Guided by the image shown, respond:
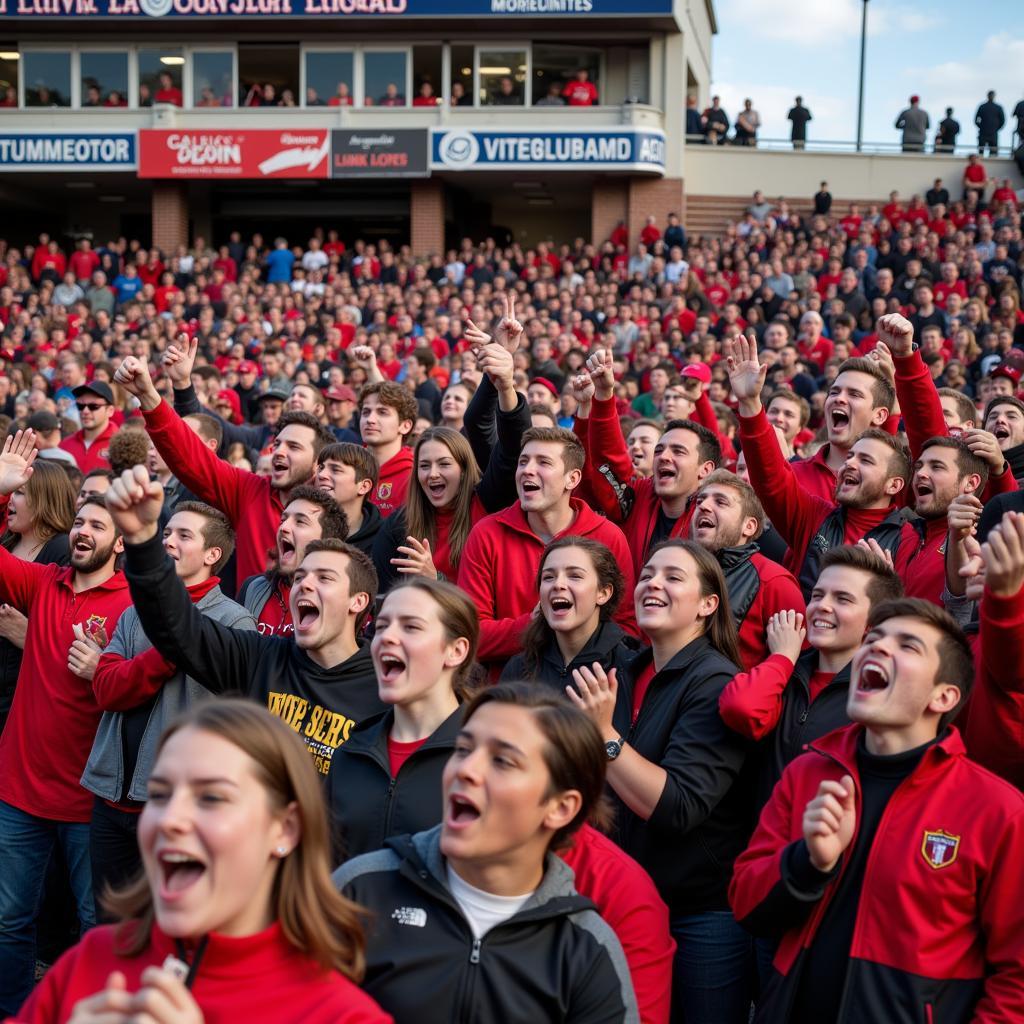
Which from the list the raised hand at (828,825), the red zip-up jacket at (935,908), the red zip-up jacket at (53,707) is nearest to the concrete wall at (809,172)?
the red zip-up jacket at (53,707)

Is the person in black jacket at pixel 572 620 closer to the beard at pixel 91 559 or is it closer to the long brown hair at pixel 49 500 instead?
the beard at pixel 91 559

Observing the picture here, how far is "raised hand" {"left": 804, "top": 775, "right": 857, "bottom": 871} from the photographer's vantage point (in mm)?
2920

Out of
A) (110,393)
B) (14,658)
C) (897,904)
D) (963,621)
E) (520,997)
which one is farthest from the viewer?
(110,393)

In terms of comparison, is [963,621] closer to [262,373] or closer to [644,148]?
[262,373]

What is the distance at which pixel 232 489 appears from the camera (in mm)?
6324

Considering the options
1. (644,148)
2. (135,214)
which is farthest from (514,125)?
(135,214)

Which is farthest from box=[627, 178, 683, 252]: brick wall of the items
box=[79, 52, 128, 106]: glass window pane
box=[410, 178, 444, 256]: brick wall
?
box=[79, 52, 128, 106]: glass window pane

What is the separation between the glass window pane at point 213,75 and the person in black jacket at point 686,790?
26050 mm

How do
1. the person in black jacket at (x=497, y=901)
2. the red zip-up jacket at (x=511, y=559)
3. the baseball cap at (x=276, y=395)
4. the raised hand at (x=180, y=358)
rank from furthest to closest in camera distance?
the baseball cap at (x=276, y=395)
the raised hand at (x=180, y=358)
the red zip-up jacket at (x=511, y=559)
the person in black jacket at (x=497, y=901)

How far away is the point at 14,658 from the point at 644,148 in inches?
879

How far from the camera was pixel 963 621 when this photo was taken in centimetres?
451

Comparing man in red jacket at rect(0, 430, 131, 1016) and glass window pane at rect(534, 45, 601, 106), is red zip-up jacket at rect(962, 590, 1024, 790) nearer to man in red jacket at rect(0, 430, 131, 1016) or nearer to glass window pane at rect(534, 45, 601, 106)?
man in red jacket at rect(0, 430, 131, 1016)

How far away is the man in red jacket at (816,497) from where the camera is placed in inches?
209

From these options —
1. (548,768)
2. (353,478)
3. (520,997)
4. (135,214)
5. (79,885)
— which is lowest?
(79,885)
